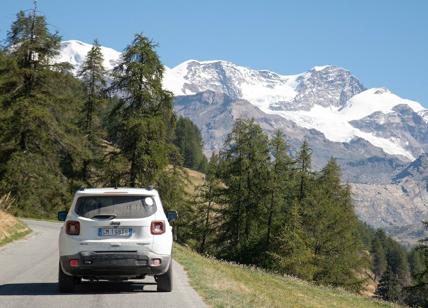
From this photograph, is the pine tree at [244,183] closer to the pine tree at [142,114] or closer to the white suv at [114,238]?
the pine tree at [142,114]

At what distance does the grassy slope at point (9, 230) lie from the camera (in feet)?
74.9

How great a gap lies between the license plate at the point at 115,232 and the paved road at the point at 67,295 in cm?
117

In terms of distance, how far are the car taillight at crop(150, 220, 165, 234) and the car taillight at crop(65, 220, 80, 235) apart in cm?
143

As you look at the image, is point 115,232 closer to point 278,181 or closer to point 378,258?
point 278,181

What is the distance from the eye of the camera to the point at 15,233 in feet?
82.3

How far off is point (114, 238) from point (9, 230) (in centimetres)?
1336

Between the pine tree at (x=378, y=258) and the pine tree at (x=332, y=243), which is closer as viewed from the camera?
the pine tree at (x=332, y=243)

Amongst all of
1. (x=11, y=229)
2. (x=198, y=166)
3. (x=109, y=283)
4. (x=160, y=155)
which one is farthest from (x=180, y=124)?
(x=109, y=283)

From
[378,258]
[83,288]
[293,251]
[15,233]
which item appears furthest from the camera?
[378,258]

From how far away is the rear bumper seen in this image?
12336 mm

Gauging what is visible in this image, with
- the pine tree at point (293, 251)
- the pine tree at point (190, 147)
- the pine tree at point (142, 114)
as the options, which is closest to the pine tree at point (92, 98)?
the pine tree at point (142, 114)

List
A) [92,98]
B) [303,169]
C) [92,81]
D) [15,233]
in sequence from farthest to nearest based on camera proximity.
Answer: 1. [92,81]
2. [92,98]
3. [303,169]
4. [15,233]

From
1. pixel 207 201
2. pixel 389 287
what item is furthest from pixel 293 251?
pixel 389 287

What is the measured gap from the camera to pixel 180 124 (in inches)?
6506
